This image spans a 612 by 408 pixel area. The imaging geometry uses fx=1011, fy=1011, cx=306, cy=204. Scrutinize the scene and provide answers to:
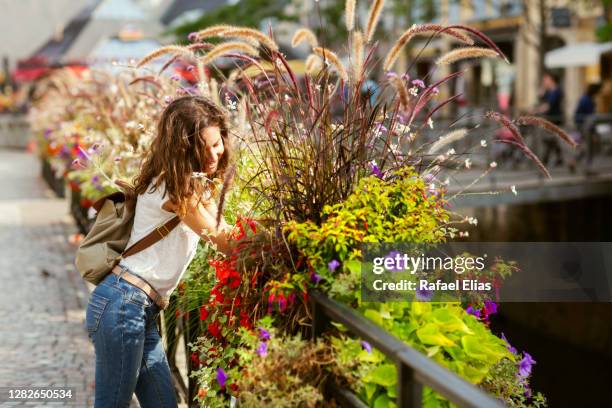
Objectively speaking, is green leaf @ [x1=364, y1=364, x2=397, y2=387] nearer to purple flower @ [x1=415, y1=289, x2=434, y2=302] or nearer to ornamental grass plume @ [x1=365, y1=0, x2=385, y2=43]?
purple flower @ [x1=415, y1=289, x2=434, y2=302]

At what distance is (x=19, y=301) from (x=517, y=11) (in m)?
28.2

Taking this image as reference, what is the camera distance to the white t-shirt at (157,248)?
362 centimetres

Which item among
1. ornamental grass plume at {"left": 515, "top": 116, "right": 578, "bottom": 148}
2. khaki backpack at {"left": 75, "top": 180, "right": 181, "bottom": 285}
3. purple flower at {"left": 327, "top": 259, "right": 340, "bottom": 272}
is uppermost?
ornamental grass plume at {"left": 515, "top": 116, "right": 578, "bottom": 148}

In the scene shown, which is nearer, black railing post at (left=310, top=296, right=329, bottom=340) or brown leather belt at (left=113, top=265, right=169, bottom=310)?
black railing post at (left=310, top=296, right=329, bottom=340)

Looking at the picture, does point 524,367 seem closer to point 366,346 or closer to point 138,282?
point 366,346

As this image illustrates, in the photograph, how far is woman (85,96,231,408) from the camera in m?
3.53

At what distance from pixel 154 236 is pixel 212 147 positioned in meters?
0.38

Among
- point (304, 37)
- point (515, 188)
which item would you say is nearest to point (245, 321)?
point (304, 37)

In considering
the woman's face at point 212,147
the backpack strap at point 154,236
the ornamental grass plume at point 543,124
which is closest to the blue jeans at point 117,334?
the backpack strap at point 154,236

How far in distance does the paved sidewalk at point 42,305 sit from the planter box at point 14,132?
18.2 meters

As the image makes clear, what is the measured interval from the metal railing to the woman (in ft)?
2.07

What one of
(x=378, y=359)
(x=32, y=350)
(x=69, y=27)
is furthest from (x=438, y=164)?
(x=69, y=27)

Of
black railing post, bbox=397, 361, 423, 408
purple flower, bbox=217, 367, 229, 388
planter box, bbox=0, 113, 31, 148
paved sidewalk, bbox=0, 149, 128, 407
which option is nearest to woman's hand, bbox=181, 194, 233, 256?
→ purple flower, bbox=217, 367, 229, 388

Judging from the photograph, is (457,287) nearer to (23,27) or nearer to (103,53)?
(103,53)
